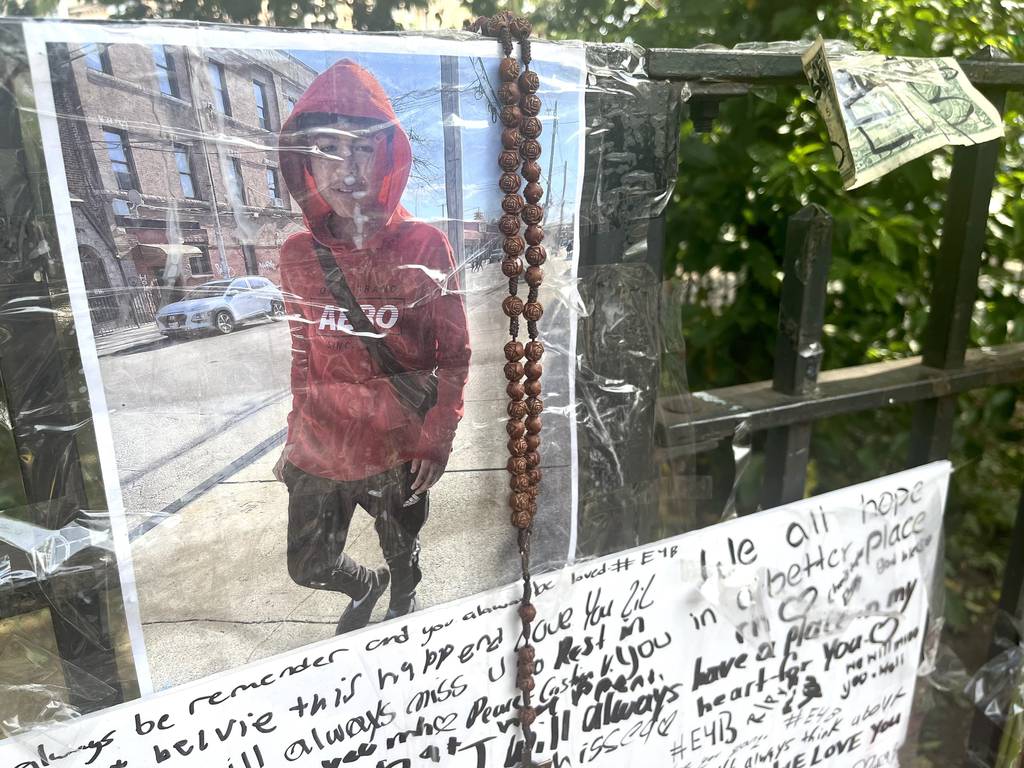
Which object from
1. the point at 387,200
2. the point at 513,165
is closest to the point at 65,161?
the point at 387,200

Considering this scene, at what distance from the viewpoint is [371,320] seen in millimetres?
619

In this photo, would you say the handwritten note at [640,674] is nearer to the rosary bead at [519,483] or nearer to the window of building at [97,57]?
the rosary bead at [519,483]

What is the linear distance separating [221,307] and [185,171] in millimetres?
105

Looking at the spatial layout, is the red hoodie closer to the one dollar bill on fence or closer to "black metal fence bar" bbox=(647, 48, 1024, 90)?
"black metal fence bar" bbox=(647, 48, 1024, 90)

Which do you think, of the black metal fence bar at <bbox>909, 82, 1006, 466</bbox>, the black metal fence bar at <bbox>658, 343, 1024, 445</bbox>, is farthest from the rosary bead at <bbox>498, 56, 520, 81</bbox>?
the black metal fence bar at <bbox>909, 82, 1006, 466</bbox>

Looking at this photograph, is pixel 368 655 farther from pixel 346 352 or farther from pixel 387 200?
pixel 387 200

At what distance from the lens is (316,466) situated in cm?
63

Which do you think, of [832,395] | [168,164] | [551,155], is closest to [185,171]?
[168,164]

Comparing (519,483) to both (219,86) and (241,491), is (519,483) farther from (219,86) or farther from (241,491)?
(219,86)

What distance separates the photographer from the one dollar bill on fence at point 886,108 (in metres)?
0.78

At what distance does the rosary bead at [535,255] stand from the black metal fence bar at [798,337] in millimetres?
469

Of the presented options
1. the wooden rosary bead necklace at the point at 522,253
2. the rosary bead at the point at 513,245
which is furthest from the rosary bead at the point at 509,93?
the rosary bead at the point at 513,245

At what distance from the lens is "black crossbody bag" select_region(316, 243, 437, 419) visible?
59 centimetres

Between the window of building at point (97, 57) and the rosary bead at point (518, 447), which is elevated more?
the window of building at point (97, 57)
